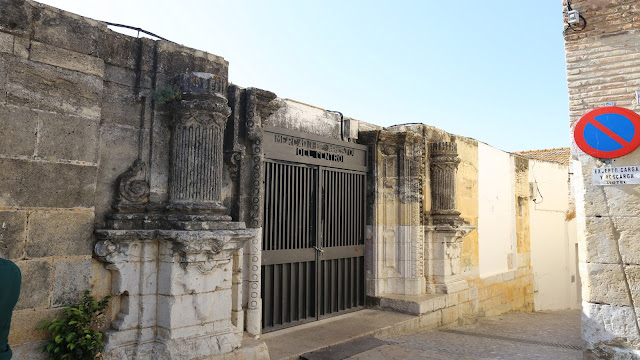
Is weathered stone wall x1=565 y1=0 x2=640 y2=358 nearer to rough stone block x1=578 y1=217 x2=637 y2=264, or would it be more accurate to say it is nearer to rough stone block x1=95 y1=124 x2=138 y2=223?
rough stone block x1=578 y1=217 x2=637 y2=264

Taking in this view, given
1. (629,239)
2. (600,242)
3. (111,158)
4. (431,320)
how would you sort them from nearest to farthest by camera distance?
(111,158), (629,239), (600,242), (431,320)

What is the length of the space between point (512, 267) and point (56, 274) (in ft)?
30.6

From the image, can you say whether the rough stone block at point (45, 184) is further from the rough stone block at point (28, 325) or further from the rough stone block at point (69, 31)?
the rough stone block at point (69, 31)

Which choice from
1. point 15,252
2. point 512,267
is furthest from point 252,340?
point 512,267

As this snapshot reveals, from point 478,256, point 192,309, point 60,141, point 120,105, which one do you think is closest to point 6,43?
point 60,141

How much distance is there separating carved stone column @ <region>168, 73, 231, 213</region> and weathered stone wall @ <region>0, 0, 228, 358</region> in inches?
7.9

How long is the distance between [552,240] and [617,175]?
8764 mm

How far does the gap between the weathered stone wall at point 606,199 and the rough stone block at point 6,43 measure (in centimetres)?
486

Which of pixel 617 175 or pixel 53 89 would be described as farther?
pixel 617 175

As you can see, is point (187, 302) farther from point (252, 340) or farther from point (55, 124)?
point (55, 124)

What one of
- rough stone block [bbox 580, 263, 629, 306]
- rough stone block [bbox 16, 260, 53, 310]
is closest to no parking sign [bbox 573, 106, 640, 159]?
rough stone block [bbox 580, 263, 629, 306]

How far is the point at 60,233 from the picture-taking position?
11.4ft

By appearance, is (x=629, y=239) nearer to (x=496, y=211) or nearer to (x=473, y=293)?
(x=473, y=293)

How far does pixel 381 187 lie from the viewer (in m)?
7.27
